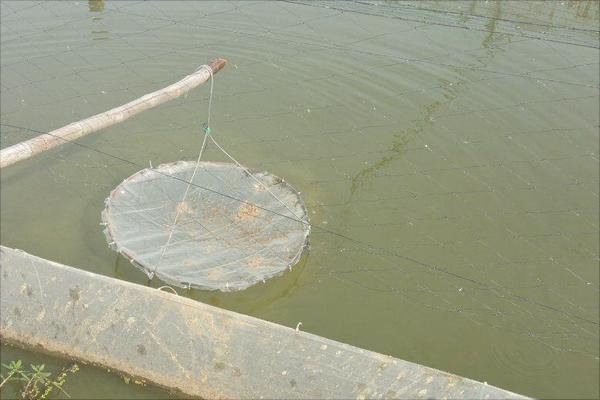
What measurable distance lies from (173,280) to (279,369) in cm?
145

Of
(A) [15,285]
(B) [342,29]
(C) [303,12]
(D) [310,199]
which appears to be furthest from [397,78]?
(A) [15,285]

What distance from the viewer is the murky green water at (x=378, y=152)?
6.21m

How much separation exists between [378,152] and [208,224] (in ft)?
10.8

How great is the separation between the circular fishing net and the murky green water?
1.86 ft

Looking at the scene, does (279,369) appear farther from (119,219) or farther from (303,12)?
(303,12)

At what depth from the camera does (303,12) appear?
11.6 metres

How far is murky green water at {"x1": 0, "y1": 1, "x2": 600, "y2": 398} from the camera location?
6211mm

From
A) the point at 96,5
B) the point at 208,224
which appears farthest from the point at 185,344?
the point at 96,5

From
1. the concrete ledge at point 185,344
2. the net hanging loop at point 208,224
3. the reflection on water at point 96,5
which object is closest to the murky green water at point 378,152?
the reflection on water at point 96,5

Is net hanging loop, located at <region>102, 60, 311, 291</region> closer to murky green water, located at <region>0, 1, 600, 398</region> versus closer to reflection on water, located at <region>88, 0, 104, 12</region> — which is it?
murky green water, located at <region>0, 1, 600, 398</region>

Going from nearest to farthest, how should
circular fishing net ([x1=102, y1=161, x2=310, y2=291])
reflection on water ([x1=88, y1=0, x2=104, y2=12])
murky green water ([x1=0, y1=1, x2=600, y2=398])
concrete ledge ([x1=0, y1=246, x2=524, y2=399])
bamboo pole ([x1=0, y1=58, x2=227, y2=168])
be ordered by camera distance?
concrete ledge ([x1=0, y1=246, x2=524, y2=399])
bamboo pole ([x1=0, y1=58, x2=227, y2=168])
circular fishing net ([x1=102, y1=161, x2=310, y2=291])
murky green water ([x1=0, y1=1, x2=600, y2=398])
reflection on water ([x1=88, y1=0, x2=104, y2=12])

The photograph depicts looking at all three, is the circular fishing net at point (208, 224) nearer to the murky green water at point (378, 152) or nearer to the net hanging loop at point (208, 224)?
the net hanging loop at point (208, 224)

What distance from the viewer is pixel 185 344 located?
4.85 metres

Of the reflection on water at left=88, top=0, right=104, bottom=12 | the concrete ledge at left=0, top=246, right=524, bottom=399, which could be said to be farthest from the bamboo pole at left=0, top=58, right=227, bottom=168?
the reflection on water at left=88, top=0, right=104, bottom=12
